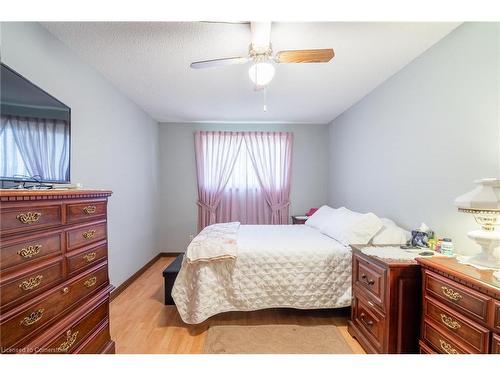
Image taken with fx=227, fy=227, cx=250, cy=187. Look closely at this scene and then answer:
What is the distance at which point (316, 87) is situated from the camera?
107 inches

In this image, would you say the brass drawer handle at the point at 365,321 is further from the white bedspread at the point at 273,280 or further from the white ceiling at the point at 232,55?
the white ceiling at the point at 232,55

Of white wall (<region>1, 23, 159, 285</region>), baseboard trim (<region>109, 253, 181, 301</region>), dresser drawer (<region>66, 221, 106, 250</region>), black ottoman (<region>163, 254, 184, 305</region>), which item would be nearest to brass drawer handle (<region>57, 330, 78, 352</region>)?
dresser drawer (<region>66, 221, 106, 250</region>)

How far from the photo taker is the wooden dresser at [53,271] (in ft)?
2.87

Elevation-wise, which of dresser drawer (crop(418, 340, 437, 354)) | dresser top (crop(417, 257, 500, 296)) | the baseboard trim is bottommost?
the baseboard trim

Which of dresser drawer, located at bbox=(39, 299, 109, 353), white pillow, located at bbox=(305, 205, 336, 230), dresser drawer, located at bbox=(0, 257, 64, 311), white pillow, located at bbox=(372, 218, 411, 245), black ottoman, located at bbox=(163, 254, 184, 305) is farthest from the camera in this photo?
white pillow, located at bbox=(305, 205, 336, 230)

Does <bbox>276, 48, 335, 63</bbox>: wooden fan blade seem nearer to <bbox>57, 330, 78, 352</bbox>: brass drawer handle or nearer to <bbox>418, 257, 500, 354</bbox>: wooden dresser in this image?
<bbox>418, 257, 500, 354</bbox>: wooden dresser

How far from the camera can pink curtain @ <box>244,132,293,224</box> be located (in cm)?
420

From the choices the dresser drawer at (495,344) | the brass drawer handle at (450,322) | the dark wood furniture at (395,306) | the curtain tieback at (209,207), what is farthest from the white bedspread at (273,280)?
the curtain tieback at (209,207)

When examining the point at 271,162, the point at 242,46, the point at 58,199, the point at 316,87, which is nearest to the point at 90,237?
the point at 58,199

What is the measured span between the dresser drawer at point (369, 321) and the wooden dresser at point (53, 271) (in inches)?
71.7

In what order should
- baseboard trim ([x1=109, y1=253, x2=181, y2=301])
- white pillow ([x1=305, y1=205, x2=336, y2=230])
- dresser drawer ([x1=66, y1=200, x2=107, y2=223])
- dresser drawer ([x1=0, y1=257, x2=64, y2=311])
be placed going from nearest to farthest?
1. dresser drawer ([x1=0, y1=257, x2=64, y2=311])
2. dresser drawer ([x1=66, y1=200, x2=107, y2=223])
3. baseboard trim ([x1=109, y1=253, x2=181, y2=301])
4. white pillow ([x1=305, y1=205, x2=336, y2=230])

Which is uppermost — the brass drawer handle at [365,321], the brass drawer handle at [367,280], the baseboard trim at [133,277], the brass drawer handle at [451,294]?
the brass drawer handle at [451,294]

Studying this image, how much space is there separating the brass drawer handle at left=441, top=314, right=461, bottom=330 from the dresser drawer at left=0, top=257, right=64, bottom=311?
1.93 m

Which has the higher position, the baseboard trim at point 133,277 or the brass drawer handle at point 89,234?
the brass drawer handle at point 89,234
